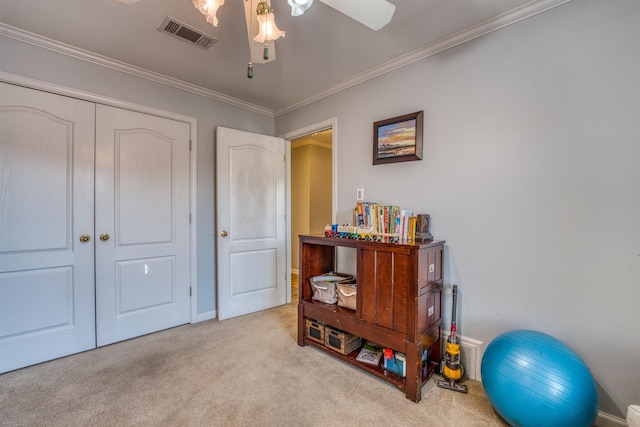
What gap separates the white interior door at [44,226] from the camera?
1941 millimetres

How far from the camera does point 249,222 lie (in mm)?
3043

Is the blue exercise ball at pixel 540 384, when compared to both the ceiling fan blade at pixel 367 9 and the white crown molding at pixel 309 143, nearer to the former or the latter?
the ceiling fan blade at pixel 367 9

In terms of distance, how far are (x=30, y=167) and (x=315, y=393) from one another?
2.55 metres

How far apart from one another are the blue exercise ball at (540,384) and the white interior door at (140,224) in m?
2.64

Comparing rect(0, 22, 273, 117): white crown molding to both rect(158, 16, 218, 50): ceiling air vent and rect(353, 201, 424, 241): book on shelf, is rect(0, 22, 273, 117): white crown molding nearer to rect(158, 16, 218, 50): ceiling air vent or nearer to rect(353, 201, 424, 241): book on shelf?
rect(158, 16, 218, 50): ceiling air vent

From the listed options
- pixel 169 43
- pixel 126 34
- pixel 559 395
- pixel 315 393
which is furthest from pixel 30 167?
pixel 559 395

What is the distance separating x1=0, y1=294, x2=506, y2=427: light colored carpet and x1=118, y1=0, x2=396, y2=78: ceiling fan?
184 cm

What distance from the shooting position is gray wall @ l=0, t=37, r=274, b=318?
201 cm

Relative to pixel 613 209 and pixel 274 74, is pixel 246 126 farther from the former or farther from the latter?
pixel 613 209

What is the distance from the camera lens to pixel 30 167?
2.01 m

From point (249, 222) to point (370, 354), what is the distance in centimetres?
180

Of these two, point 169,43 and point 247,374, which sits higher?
point 169,43

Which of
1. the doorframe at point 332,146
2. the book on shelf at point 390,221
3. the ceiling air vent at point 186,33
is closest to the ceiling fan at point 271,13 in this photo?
the ceiling air vent at point 186,33

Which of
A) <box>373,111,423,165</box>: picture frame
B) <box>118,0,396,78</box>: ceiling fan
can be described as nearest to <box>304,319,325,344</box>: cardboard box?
<box>373,111,423,165</box>: picture frame
